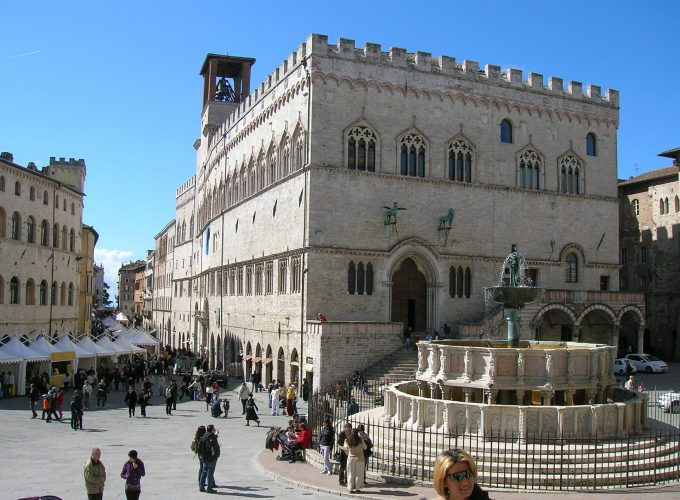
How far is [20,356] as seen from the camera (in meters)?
32.1

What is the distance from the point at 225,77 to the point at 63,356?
32292 mm

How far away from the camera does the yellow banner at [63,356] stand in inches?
1336

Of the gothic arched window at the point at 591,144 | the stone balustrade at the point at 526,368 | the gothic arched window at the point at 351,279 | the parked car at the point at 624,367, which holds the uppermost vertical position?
the gothic arched window at the point at 591,144

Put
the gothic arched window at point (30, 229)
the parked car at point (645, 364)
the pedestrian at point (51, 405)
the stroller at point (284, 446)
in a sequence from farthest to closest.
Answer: the gothic arched window at point (30, 229)
the parked car at point (645, 364)
the pedestrian at point (51, 405)
the stroller at point (284, 446)

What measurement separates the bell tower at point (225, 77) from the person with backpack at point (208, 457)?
46.9 metres

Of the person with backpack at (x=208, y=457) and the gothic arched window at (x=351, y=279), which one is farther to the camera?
the gothic arched window at (x=351, y=279)

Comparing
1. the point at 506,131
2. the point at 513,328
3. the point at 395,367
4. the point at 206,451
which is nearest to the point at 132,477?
the point at 206,451

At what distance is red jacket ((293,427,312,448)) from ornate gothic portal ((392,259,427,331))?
1876 cm

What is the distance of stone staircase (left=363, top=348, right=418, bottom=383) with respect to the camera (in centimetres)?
3048

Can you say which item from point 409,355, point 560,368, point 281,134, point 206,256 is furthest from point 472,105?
point 206,256

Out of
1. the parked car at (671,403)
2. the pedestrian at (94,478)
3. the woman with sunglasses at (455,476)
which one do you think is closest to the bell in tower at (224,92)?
the parked car at (671,403)

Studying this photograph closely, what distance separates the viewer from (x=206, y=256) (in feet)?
192

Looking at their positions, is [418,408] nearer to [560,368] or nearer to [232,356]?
[560,368]

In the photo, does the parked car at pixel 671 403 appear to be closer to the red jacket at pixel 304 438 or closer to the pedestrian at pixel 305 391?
the red jacket at pixel 304 438
